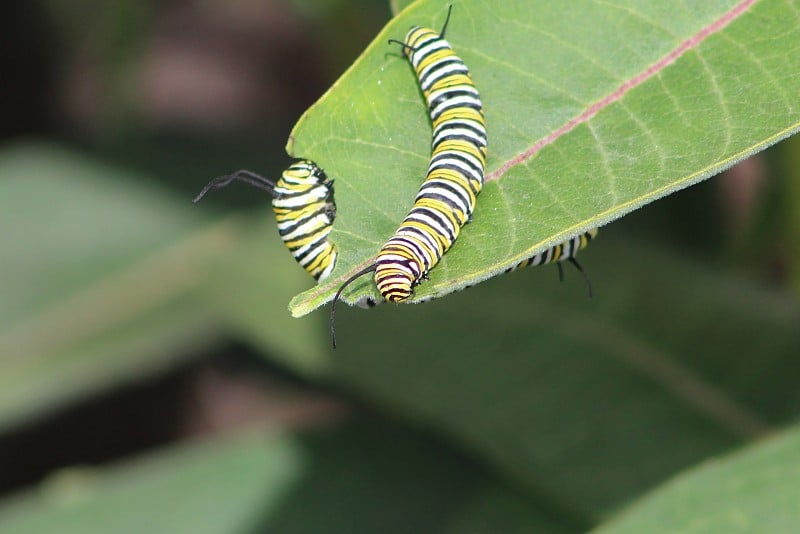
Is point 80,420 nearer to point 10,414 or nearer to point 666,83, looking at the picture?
point 10,414

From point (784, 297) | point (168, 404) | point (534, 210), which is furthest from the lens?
point (168, 404)

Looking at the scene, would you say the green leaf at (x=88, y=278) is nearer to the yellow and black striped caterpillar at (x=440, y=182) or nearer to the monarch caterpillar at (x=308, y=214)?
the monarch caterpillar at (x=308, y=214)

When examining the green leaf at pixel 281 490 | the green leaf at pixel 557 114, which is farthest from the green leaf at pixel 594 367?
the green leaf at pixel 557 114

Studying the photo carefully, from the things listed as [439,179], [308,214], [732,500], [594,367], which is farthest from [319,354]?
[732,500]

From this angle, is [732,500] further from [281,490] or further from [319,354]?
[281,490]

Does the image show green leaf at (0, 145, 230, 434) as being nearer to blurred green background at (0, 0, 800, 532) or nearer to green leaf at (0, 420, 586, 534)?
blurred green background at (0, 0, 800, 532)

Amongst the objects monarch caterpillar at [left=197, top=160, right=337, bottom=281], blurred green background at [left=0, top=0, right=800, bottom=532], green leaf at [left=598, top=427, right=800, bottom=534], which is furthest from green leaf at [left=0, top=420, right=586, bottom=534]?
monarch caterpillar at [left=197, top=160, right=337, bottom=281]

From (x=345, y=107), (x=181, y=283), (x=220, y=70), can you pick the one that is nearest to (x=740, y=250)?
(x=345, y=107)
